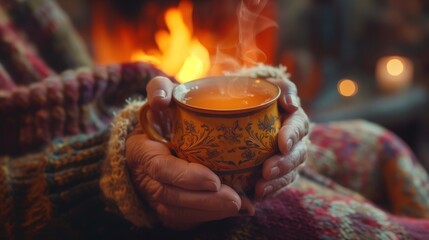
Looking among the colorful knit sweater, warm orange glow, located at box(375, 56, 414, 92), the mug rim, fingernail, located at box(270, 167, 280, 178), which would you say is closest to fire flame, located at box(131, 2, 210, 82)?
the colorful knit sweater

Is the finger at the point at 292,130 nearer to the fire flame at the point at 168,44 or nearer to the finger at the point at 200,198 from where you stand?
the finger at the point at 200,198

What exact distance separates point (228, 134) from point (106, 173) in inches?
9.5

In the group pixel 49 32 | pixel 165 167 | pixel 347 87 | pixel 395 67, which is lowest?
pixel 347 87

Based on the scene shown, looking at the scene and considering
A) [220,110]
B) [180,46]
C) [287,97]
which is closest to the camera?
[220,110]

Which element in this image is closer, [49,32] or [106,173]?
[106,173]

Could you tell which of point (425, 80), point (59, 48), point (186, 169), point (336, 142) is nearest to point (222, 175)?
point (186, 169)

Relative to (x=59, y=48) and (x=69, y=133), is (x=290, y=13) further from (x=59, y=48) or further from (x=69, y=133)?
(x=69, y=133)

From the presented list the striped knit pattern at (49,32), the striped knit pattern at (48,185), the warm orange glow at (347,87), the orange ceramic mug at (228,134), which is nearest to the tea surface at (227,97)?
the orange ceramic mug at (228,134)

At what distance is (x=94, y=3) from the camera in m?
1.78

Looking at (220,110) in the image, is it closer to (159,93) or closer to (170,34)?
(159,93)

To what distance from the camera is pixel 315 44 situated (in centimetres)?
204

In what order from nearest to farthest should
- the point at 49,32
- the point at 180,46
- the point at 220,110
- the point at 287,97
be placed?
the point at 220,110
the point at 287,97
the point at 49,32
the point at 180,46

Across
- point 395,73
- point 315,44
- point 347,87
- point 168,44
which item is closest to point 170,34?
point 168,44

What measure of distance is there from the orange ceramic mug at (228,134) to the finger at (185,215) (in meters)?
0.05
